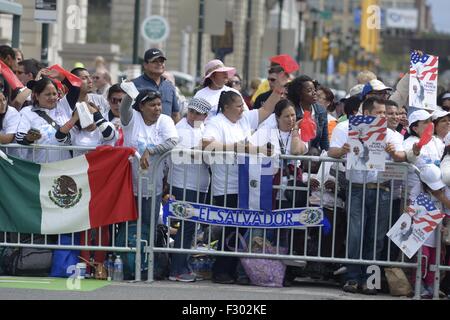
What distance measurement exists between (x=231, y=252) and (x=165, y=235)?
0.70 metres

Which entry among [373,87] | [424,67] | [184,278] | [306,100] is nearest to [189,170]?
[184,278]

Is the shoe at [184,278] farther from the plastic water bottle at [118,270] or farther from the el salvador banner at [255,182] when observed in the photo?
the el salvador banner at [255,182]

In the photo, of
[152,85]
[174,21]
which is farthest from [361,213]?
[174,21]

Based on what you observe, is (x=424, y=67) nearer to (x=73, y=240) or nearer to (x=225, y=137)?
(x=225, y=137)

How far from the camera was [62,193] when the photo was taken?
39.2 feet

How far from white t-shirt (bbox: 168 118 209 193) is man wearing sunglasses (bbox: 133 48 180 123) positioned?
4.54 feet

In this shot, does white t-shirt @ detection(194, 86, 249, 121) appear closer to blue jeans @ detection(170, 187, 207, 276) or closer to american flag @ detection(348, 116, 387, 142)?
blue jeans @ detection(170, 187, 207, 276)

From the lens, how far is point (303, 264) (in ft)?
39.7

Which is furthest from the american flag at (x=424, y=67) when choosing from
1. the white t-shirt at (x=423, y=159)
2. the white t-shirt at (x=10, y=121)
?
the white t-shirt at (x=10, y=121)

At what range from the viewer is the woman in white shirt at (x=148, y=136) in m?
11.8

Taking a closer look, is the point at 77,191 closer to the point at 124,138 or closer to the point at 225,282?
the point at 124,138

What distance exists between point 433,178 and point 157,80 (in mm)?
3606

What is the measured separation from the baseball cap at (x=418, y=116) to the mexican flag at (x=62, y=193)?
278 centimetres

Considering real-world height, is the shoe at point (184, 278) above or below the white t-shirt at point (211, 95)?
below
